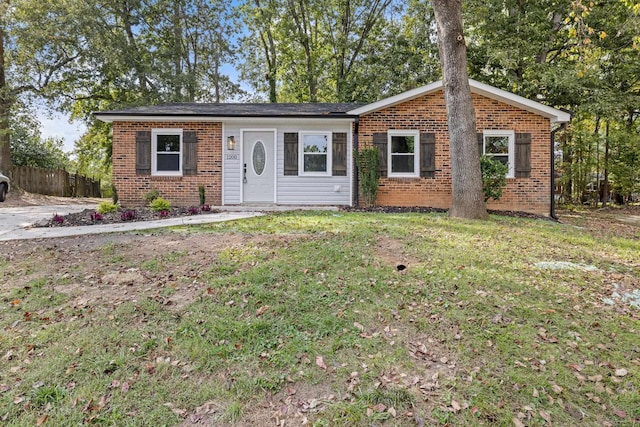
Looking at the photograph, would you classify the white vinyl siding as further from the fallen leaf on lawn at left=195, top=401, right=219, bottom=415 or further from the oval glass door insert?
the fallen leaf on lawn at left=195, top=401, right=219, bottom=415

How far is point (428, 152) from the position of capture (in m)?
10.6

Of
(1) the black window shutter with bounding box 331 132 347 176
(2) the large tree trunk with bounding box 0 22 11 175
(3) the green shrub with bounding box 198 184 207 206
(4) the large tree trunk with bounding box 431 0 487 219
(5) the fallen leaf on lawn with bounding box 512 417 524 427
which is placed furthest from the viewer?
(2) the large tree trunk with bounding box 0 22 11 175

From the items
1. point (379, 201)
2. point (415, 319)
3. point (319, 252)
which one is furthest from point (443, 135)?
point (415, 319)

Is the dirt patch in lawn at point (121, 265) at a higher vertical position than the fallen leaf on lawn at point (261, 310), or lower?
higher

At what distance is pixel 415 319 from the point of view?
3.24 m

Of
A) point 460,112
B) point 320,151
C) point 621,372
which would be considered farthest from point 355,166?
point 621,372

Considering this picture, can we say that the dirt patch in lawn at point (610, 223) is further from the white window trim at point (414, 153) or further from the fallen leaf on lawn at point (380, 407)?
the fallen leaf on lawn at point (380, 407)

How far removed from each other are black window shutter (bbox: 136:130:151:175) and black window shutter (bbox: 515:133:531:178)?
10.5 meters

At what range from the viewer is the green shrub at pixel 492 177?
9.52 metres

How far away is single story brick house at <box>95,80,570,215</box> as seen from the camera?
10.5m

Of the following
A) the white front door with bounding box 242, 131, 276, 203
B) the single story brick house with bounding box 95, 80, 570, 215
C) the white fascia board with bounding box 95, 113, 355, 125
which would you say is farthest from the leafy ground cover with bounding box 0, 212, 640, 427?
the white fascia board with bounding box 95, 113, 355, 125

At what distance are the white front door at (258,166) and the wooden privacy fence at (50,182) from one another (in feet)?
36.2

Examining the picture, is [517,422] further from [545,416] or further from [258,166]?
[258,166]

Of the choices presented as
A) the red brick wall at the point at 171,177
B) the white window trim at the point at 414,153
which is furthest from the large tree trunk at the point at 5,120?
the white window trim at the point at 414,153
